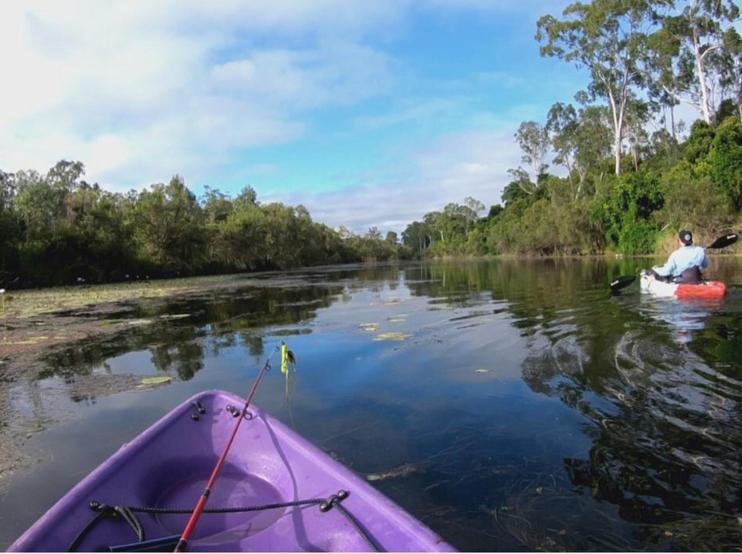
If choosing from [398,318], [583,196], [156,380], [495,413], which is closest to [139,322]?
[398,318]

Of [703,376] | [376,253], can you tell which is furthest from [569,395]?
[376,253]

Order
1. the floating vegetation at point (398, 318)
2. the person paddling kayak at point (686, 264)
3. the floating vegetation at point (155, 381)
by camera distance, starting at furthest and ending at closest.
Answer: the person paddling kayak at point (686, 264), the floating vegetation at point (398, 318), the floating vegetation at point (155, 381)

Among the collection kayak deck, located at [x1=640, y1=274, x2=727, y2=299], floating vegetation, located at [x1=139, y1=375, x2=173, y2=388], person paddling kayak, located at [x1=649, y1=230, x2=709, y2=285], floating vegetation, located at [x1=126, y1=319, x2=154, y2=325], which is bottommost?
floating vegetation, located at [x1=139, y1=375, x2=173, y2=388]

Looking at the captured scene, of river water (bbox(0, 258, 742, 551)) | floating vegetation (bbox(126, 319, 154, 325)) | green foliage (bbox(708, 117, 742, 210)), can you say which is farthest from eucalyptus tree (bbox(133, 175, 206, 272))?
green foliage (bbox(708, 117, 742, 210))

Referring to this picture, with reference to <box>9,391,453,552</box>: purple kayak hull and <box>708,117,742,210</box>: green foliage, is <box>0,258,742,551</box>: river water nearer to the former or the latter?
<box>9,391,453,552</box>: purple kayak hull

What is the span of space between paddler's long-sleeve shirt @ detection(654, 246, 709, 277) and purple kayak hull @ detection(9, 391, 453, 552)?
37.9 feet

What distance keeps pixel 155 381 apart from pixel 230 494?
4.15m

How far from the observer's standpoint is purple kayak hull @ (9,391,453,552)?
7.89 feet

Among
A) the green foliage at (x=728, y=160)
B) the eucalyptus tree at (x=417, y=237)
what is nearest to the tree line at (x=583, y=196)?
the green foliage at (x=728, y=160)

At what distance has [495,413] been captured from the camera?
16.6 ft

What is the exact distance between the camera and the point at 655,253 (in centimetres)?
4078

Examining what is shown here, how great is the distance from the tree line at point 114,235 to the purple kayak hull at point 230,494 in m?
32.4

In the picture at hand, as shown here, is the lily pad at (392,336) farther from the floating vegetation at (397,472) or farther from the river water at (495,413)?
the floating vegetation at (397,472)

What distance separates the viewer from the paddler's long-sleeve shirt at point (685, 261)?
460 inches
